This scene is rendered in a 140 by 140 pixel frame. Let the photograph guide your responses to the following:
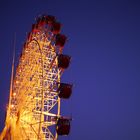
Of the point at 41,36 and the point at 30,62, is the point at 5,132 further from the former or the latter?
the point at 41,36

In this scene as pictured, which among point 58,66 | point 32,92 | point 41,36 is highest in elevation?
point 41,36

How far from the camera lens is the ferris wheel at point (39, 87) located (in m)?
20.5

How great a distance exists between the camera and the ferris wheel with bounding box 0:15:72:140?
67.3ft

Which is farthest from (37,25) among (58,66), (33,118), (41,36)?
(33,118)

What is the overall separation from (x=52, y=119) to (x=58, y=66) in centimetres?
331

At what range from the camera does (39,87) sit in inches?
867

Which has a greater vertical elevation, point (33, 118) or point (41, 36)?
point (41, 36)

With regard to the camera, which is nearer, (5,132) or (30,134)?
(30,134)

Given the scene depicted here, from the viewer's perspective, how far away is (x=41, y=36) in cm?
2412

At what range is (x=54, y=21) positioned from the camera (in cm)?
2444

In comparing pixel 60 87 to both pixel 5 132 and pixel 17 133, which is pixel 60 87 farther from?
pixel 5 132

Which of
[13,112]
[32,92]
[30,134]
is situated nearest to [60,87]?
[32,92]

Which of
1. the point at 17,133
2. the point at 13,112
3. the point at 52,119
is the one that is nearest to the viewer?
the point at 52,119

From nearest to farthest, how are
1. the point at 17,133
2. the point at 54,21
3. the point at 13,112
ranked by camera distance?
1. the point at 17,133
2. the point at 54,21
3. the point at 13,112
